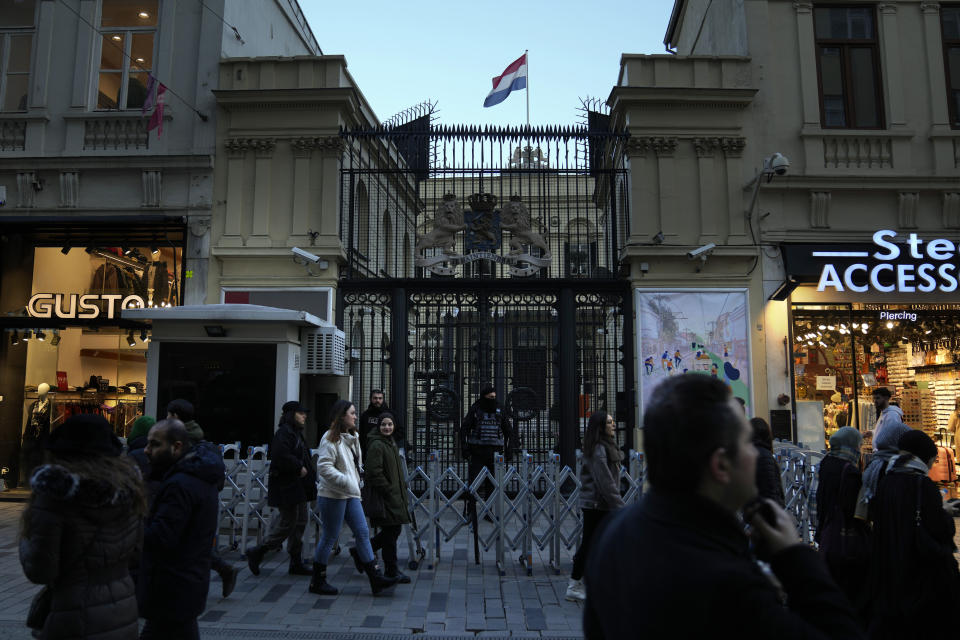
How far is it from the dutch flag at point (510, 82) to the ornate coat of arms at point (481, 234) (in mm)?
3079

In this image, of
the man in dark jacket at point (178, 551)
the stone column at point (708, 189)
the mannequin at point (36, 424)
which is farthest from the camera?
the mannequin at point (36, 424)

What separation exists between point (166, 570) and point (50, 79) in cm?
1345

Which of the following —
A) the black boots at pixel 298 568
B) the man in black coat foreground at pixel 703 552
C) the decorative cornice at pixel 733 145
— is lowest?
the black boots at pixel 298 568

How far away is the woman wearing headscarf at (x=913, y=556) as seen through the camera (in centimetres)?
416

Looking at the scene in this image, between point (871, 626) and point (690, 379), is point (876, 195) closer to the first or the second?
point (871, 626)

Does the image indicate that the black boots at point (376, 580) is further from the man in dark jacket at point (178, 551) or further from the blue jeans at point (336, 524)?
the man in dark jacket at point (178, 551)

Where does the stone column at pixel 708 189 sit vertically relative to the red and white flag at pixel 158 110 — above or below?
below

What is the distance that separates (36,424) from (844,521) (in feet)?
47.5

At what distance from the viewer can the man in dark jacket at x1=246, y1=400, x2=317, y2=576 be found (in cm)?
767

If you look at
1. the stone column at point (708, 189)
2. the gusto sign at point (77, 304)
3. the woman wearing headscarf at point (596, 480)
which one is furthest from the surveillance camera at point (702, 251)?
the gusto sign at point (77, 304)

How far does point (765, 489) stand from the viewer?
538 cm

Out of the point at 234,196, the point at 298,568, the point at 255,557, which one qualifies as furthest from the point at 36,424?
the point at 298,568

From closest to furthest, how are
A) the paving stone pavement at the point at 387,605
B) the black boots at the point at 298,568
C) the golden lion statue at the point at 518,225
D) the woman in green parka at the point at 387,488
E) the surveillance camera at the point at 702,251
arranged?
the paving stone pavement at the point at 387,605
the woman in green parka at the point at 387,488
the black boots at the point at 298,568
the surveillance camera at the point at 702,251
the golden lion statue at the point at 518,225

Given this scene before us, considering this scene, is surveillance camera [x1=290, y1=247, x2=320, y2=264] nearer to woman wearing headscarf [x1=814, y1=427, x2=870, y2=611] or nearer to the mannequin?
the mannequin
